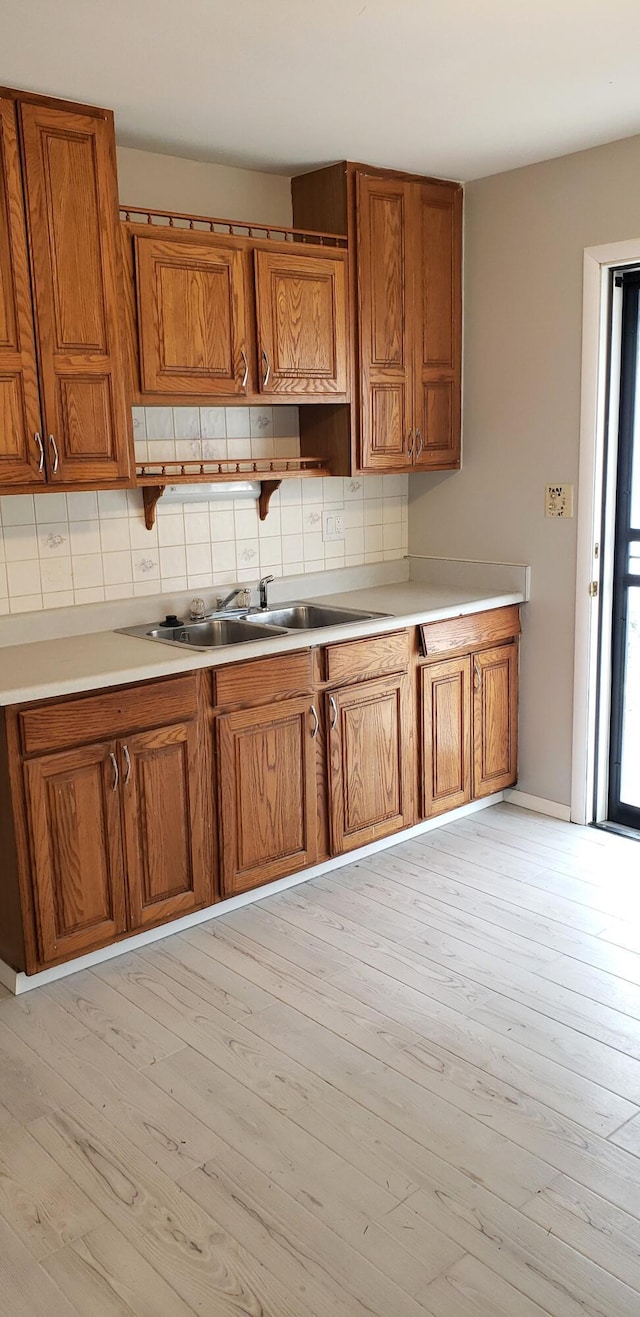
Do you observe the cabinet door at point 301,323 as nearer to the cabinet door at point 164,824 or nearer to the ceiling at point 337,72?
the ceiling at point 337,72

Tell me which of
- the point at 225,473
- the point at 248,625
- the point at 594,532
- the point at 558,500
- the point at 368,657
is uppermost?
the point at 225,473

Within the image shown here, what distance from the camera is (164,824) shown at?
10.00 ft

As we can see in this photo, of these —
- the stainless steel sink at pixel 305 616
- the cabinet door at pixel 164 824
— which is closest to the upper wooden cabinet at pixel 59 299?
the cabinet door at pixel 164 824

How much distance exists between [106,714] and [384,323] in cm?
187

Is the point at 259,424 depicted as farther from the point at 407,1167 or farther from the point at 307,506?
the point at 407,1167

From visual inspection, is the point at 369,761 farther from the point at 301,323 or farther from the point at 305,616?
the point at 301,323

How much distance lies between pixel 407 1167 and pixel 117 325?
2.34 meters

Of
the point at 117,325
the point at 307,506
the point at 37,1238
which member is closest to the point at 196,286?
the point at 117,325

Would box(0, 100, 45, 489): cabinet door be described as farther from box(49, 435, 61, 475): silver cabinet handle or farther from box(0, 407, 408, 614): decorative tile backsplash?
box(0, 407, 408, 614): decorative tile backsplash

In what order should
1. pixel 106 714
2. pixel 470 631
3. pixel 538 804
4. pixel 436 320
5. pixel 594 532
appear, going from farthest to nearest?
pixel 538 804
pixel 436 320
pixel 470 631
pixel 594 532
pixel 106 714

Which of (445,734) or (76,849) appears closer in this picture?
(76,849)

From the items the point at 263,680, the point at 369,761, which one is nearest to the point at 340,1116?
the point at 263,680

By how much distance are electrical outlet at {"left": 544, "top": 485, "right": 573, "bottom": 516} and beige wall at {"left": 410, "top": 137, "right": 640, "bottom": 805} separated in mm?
33

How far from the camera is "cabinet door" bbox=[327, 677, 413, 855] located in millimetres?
3490
